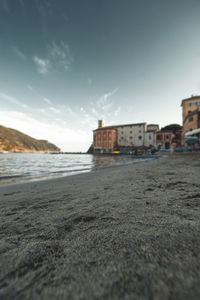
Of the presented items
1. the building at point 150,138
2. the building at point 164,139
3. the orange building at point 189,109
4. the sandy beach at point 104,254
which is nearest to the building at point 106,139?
the building at point 150,138

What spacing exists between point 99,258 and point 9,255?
489 mm

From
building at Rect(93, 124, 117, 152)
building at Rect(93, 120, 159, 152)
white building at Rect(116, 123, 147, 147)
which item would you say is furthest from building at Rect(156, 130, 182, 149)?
building at Rect(93, 124, 117, 152)

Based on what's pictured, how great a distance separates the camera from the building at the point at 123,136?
46.1 m

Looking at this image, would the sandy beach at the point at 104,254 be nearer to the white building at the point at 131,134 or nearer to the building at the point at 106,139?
the white building at the point at 131,134

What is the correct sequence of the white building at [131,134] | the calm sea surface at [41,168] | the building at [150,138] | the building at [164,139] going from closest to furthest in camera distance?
the calm sea surface at [41,168], the building at [164,139], the building at [150,138], the white building at [131,134]

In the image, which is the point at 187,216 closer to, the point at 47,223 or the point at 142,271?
the point at 142,271

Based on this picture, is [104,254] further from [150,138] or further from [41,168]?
[150,138]

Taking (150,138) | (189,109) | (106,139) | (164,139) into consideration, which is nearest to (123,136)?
(106,139)

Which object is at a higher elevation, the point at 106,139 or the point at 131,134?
the point at 131,134

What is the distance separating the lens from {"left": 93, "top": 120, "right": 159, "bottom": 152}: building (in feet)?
151

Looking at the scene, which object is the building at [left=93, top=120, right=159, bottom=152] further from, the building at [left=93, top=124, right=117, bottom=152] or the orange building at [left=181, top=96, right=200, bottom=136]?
the orange building at [left=181, top=96, right=200, bottom=136]

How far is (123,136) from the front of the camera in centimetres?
5056

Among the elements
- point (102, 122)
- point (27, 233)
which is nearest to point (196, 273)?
point (27, 233)

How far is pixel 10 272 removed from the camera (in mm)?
536
